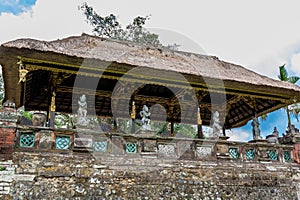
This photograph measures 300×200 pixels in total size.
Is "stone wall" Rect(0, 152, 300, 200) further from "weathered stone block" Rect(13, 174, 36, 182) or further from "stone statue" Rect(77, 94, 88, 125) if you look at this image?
"stone statue" Rect(77, 94, 88, 125)

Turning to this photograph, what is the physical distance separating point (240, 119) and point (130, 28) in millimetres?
10423

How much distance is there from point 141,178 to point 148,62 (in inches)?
115

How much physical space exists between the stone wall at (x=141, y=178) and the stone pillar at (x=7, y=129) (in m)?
0.20

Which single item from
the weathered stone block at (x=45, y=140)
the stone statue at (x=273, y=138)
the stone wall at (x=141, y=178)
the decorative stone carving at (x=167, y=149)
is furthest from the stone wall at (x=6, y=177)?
the stone statue at (x=273, y=138)

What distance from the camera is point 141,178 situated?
6.62 meters

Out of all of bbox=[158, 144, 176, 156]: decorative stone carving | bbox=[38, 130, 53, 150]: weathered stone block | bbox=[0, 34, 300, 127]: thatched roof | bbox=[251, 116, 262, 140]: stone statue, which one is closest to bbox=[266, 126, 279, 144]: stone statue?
bbox=[251, 116, 262, 140]: stone statue

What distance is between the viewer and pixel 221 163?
752 cm

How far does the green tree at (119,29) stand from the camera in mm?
18906

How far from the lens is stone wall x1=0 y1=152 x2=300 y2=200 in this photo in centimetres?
596

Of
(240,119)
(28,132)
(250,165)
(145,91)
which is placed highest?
(145,91)

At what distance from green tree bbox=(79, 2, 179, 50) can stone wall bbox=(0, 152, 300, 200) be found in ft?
41.1

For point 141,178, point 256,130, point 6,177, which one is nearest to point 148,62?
point 141,178

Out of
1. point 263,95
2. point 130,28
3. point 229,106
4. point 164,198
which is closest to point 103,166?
point 164,198

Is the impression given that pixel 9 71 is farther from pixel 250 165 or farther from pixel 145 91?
pixel 250 165
